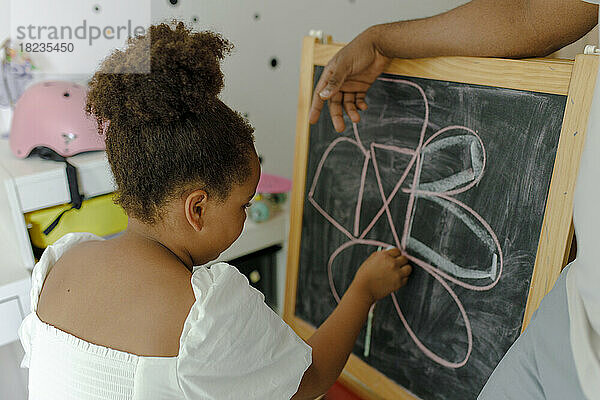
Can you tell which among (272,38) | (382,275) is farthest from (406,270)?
(272,38)

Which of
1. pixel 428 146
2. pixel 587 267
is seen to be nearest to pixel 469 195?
A: pixel 428 146

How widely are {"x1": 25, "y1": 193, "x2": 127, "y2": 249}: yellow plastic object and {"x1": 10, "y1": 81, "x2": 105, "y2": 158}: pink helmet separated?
0.13m

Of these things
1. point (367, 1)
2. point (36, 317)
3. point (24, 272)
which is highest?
point (367, 1)

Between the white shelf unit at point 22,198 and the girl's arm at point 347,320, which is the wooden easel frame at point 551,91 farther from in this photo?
the white shelf unit at point 22,198

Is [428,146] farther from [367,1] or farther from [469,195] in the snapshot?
[367,1]

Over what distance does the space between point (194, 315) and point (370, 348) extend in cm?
57

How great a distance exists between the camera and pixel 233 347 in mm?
663

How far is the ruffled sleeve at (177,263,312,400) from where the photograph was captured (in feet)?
2.07

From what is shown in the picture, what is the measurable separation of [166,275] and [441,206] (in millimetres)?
502

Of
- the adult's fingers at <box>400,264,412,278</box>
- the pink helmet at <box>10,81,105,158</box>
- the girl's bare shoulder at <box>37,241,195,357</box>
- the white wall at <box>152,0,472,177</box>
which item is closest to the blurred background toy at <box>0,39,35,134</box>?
the pink helmet at <box>10,81,105,158</box>

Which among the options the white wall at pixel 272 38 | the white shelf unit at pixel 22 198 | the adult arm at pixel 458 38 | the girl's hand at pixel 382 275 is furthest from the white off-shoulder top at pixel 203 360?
the white wall at pixel 272 38

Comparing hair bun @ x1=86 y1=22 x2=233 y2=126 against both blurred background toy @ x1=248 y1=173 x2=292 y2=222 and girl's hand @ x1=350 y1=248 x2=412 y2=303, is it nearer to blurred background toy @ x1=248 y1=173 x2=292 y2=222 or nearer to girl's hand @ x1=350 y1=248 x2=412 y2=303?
girl's hand @ x1=350 y1=248 x2=412 y2=303

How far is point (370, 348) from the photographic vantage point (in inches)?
43.1

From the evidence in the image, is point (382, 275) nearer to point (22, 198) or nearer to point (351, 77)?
point (351, 77)
